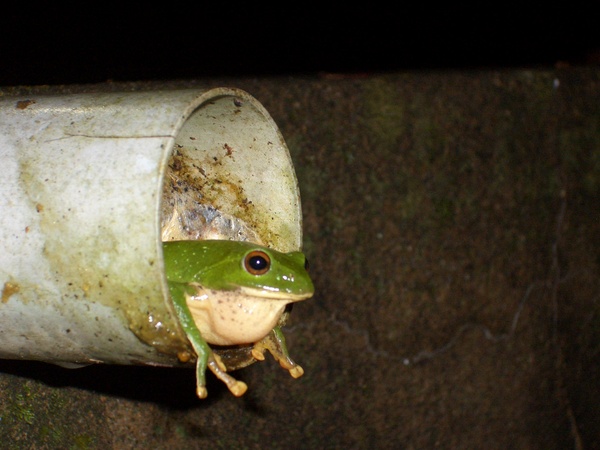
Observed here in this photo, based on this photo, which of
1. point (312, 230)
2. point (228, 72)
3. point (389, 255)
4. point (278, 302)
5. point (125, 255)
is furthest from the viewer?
point (389, 255)

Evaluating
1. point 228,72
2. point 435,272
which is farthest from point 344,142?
point 435,272

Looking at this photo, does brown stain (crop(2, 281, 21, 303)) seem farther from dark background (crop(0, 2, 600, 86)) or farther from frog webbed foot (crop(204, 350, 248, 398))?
dark background (crop(0, 2, 600, 86))

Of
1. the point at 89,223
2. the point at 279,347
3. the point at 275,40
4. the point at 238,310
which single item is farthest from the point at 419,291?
the point at 89,223

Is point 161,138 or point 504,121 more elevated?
point 161,138

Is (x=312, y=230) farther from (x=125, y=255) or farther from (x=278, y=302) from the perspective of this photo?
(x=125, y=255)

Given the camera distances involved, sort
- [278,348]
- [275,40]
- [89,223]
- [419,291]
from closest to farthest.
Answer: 1. [89,223]
2. [278,348]
3. [275,40]
4. [419,291]

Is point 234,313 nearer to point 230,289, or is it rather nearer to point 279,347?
point 230,289
